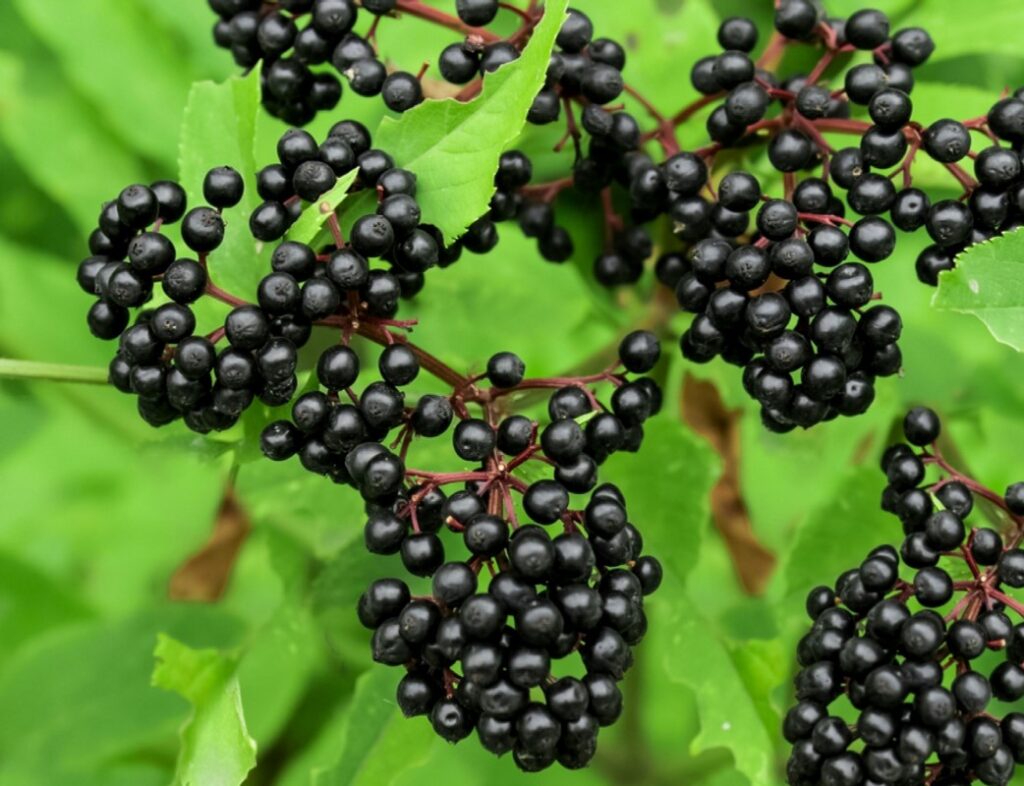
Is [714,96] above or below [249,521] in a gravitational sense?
above

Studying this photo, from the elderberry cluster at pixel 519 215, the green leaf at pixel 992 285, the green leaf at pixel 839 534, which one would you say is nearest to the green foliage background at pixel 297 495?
the green leaf at pixel 839 534

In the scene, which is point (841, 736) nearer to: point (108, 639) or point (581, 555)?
point (581, 555)

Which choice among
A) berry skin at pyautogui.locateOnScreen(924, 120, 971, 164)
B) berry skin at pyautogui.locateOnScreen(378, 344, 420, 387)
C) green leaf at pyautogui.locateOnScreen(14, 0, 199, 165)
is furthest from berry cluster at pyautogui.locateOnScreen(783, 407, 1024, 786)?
green leaf at pyautogui.locateOnScreen(14, 0, 199, 165)

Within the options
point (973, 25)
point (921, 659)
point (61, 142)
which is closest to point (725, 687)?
point (921, 659)

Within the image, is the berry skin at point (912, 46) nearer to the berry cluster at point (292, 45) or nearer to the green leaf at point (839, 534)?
the green leaf at point (839, 534)

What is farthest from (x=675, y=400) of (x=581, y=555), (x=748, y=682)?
(x=581, y=555)

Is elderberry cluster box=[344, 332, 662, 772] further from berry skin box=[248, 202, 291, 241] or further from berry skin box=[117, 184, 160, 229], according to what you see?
berry skin box=[117, 184, 160, 229]

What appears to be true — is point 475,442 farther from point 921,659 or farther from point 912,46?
point 912,46
